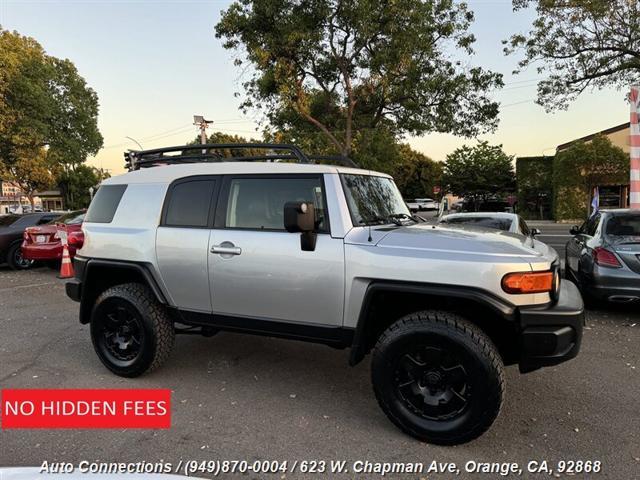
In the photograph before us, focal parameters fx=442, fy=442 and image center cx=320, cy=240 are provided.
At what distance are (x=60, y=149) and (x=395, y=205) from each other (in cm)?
2842

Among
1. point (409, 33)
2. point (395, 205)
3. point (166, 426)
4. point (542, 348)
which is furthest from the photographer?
point (409, 33)

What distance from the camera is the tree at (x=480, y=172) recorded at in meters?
33.2

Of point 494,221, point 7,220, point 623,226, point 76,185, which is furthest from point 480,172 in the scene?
point 76,185

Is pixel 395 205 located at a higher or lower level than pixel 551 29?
lower

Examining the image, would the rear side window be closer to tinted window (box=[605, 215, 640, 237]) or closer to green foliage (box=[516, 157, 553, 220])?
tinted window (box=[605, 215, 640, 237])

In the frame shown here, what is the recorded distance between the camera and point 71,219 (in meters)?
10.6

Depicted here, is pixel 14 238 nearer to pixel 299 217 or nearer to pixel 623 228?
pixel 299 217

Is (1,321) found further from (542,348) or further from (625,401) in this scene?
(625,401)

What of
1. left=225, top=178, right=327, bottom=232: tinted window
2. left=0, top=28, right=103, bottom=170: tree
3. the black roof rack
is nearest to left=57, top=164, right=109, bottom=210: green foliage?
left=0, top=28, right=103, bottom=170: tree

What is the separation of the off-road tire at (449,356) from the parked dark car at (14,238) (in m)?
10.8

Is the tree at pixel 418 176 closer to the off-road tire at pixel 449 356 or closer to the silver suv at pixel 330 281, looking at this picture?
the silver suv at pixel 330 281

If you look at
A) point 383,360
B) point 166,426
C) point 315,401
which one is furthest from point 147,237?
point 383,360

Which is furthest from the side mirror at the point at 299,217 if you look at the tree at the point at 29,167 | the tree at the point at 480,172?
the tree at the point at 480,172

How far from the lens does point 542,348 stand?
2.74m
